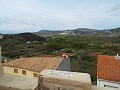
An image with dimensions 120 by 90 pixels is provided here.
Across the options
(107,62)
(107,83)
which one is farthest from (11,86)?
(107,62)

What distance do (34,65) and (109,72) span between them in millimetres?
9642

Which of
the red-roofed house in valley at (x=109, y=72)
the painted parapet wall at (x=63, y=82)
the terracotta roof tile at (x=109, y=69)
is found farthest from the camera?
the terracotta roof tile at (x=109, y=69)

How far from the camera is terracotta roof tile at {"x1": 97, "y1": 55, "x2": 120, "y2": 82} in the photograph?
50.5 ft

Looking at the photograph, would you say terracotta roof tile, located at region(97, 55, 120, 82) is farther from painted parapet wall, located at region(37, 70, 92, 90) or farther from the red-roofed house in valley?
painted parapet wall, located at region(37, 70, 92, 90)

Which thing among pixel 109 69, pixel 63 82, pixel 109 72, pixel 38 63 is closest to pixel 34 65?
pixel 38 63

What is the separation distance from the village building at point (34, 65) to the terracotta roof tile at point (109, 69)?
518 cm

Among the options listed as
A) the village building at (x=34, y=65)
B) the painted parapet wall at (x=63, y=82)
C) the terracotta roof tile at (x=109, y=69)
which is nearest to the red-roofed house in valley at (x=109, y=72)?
→ the terracotta roof tile at (x=109, y=69)

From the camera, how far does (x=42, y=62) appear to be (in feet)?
75.5

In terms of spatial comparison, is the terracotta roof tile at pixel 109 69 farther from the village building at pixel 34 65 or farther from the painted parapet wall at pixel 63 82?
the painted parapet wall at pixel 63 82

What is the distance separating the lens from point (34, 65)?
2292 centimetres

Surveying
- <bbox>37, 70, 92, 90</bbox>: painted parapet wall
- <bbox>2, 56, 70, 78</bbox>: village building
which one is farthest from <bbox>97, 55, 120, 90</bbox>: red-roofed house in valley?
<bbox>37, 70, 92, 90</bbox>: painted parapet wall

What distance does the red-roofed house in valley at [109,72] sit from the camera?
49.2ft

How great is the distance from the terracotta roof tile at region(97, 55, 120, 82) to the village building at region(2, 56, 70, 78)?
5.18 meters

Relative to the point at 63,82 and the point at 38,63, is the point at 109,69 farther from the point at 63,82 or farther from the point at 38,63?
the point at 63,82
